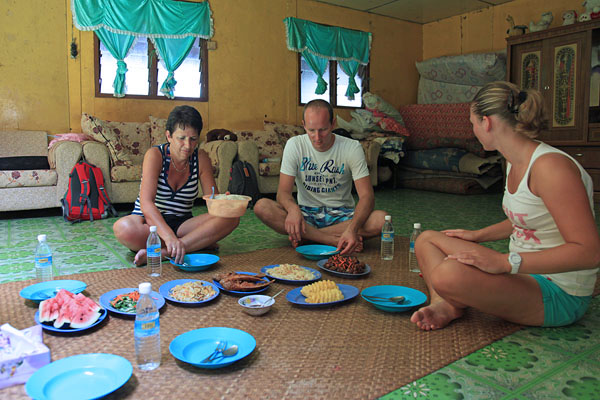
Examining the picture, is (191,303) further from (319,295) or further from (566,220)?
(566,220)

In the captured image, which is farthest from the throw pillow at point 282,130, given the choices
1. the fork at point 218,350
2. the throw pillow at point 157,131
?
the fork at point 218,350

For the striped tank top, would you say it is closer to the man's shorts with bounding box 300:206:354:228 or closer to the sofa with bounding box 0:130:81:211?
the man's shorts with bounding box 300:206:354:228

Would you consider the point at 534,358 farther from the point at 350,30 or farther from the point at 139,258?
the point at 350,30

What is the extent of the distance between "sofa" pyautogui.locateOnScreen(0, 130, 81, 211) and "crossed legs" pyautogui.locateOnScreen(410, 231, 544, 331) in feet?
12.5

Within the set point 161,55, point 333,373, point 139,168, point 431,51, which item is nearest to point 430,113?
point 431,51

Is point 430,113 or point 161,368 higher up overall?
point 430,113

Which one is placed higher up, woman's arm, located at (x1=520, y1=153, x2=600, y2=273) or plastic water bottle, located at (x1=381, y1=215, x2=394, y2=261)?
woman's arm, located at (x1=520, y1=153, x2=600, y2=273)

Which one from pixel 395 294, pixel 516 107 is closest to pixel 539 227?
pixel 516 107

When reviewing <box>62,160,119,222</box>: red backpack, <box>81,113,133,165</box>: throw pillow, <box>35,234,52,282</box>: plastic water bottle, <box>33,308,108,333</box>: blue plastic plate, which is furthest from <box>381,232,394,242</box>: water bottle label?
<box>81,113,133,165</box>: throw pillow

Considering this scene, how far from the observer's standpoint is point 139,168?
4668 millimetres

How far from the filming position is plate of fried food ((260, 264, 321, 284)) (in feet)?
6.96

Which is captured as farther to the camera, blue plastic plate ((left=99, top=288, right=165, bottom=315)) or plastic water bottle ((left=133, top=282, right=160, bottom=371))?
blue plastic plate ((left=99, top=288, right=165, bottom=315))

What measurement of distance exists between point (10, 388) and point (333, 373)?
88cm

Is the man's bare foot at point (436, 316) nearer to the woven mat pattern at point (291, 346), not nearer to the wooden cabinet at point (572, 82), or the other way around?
the woven mat pattern at point (291, 346)
